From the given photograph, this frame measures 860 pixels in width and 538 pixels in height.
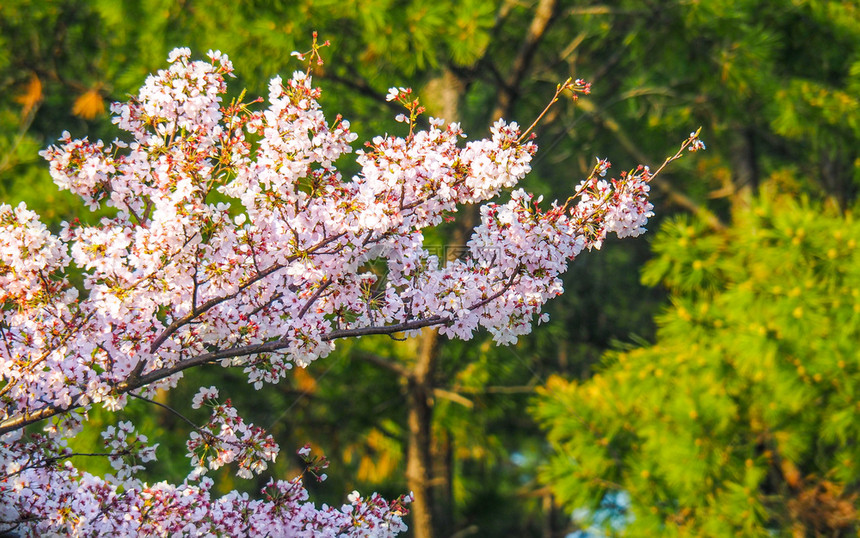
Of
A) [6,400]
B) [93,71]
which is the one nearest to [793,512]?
[6,400]

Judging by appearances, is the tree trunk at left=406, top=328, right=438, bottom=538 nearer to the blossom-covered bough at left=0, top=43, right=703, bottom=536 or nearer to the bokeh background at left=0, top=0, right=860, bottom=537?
the bokeh background at left=0, top=0, right=860, bottom=537

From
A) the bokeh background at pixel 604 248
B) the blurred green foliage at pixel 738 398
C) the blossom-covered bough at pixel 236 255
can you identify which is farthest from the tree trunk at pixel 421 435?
the blossom-covered bough at pixel 236 255

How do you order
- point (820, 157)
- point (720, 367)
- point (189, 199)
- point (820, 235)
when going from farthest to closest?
point (820, 157)
point (720, 367)
point (820, 235)
point (189, 199)

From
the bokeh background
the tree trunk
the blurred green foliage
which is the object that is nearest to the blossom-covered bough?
the bokeh background

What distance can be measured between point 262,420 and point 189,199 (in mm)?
4784

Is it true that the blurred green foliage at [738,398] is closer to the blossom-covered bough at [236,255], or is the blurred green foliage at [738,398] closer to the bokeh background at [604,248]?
the bokeh background at [604,248]

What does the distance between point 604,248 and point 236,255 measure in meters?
5.23

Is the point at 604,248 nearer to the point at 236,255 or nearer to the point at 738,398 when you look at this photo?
the point at 738,398

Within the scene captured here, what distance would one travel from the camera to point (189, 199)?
2.07 metres

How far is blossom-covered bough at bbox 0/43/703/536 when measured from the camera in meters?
2.15

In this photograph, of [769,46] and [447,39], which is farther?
[769,46]

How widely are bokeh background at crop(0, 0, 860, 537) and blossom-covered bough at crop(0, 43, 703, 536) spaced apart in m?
2.52

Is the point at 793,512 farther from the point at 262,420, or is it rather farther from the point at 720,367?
the point at 262,420

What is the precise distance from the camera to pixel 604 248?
23.2 feet
